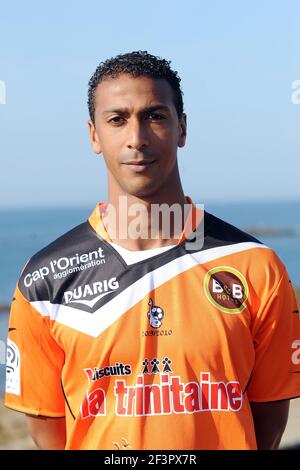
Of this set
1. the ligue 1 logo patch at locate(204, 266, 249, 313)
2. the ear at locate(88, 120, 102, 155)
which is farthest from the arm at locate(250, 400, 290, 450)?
the ear at locate(88, 120, 102, 155)

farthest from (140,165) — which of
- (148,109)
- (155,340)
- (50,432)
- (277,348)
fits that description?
(50,432)

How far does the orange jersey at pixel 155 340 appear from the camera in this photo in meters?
4.09

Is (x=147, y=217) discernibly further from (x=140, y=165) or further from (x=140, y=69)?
(x=140, y=69)

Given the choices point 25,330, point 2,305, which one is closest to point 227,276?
point 25,330

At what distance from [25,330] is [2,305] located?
21.6 meters

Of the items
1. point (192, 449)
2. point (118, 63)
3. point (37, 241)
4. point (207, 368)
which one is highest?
point (37, 241)

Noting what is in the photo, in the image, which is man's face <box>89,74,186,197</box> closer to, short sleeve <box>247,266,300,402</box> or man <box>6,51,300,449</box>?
man <box>6,51,300,449</box>

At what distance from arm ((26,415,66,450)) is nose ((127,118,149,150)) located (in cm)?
147

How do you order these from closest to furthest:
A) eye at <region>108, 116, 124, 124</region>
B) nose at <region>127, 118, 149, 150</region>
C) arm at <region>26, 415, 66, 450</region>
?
nose at <region>127, 118, 149, 150</region>
eye at <region>108, 116, 124, 124</region>
arm at <region>26, 415, 66, 450</region>

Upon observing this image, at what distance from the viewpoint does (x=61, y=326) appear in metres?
4.26

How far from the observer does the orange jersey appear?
4094 mm

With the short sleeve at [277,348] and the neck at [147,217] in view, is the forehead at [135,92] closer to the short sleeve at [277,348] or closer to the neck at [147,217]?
the neck at [147,217]

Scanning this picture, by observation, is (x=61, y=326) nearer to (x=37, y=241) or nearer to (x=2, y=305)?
(x=2, y=305)

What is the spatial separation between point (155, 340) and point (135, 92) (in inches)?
46.2
